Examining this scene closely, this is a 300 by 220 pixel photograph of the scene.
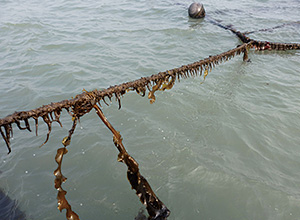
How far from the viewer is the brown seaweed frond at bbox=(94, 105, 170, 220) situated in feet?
7.16

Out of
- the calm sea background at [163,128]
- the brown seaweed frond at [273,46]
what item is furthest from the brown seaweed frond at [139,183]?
the brown seaweed frond at [273,46]

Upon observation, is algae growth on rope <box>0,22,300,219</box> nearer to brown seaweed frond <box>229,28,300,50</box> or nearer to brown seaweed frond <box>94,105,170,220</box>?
brown seaweed frond <box>94,105,170,220</box>

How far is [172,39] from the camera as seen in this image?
344 inches

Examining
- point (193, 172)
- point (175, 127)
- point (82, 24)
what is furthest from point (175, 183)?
point (82, 24)

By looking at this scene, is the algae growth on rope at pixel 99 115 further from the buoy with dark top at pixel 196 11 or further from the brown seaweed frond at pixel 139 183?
the buoy with dark top at pixel 196 11

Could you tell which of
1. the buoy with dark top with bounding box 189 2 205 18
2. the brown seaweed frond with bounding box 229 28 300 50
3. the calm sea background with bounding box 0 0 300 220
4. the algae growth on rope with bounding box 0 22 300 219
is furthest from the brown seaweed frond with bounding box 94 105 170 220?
the buoy with dark top with bounding box 189 2 205 18

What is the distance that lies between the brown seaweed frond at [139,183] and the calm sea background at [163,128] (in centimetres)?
47

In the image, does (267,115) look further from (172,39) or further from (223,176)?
(172,39)

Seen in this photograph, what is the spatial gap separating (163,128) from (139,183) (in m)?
2.24

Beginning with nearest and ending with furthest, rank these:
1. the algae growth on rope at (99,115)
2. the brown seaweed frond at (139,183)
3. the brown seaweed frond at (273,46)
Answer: the algae growth on rope at (99,115) < the brown seaweed frond at (139,183) < the brown seaweed frond at (273,46)

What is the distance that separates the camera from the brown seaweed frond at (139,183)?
2182 mm

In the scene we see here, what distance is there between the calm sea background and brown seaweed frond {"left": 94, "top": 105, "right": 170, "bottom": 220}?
0.47 metres

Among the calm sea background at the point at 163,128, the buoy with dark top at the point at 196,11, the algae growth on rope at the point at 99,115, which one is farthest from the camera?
the buoy with dark top at the point at 196,11

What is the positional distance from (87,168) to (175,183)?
4.94 feet
